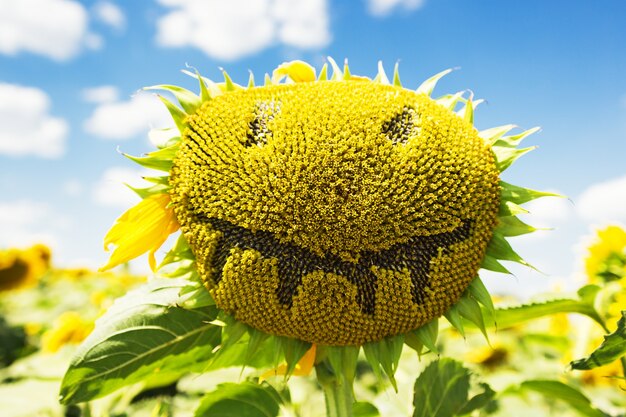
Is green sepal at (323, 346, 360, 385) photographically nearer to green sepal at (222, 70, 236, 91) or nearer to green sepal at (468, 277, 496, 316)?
green sepal at (468, 277, 496, 316)

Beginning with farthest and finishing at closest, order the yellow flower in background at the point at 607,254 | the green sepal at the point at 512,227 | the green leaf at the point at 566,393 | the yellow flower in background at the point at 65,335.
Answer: the yellow flower in background at the point at 65,335
the yellow flower in background at the point at 607,254
the green leaf at the point at 566,393
the green sepal at the point at 512,227

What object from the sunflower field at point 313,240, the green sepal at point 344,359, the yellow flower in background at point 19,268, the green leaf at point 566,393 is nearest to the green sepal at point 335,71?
the sunflower field at point 313,240

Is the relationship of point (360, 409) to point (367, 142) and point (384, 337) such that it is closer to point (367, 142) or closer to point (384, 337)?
point (384, 337)

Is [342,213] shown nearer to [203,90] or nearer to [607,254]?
[203,90]

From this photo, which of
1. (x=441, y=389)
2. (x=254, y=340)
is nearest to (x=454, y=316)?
(x=441, y=389)

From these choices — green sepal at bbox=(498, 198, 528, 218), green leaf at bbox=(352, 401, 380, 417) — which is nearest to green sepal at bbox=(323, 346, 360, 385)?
green leaf at bbox=(352, 401, 380, 417)

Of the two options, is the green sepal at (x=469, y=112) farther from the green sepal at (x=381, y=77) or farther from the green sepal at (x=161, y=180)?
the green sepal at (x=161, y=180)

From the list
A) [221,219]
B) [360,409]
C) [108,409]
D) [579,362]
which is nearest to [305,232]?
[221,219]
